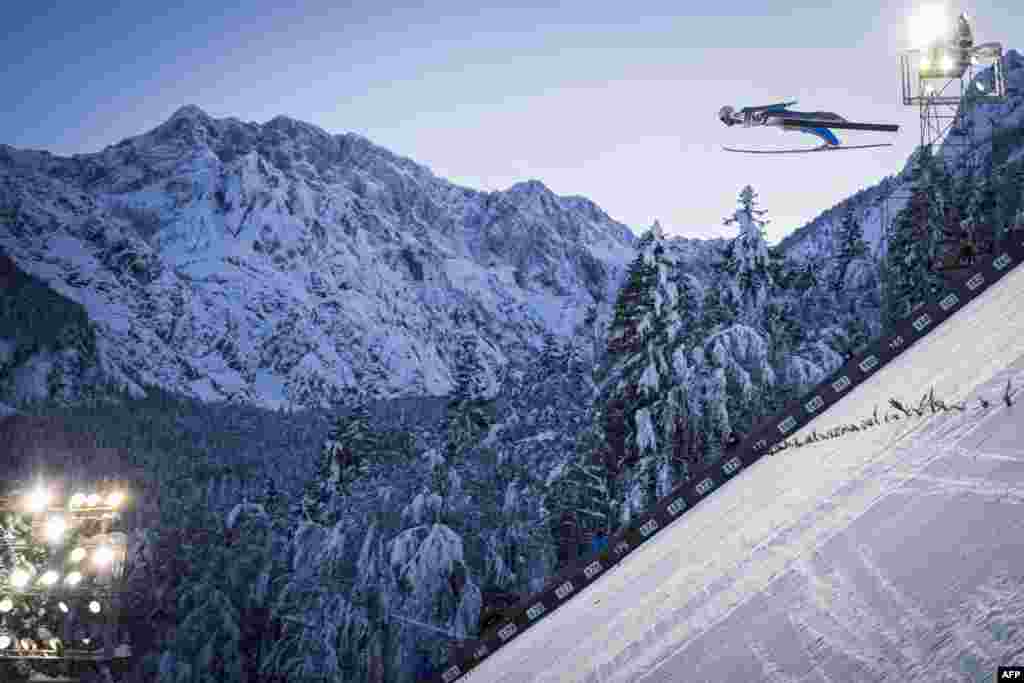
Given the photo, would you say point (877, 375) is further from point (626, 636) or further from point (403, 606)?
point (403, 606)

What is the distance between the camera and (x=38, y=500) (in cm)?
1642

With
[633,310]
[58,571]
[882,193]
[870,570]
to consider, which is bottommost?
[870,570]

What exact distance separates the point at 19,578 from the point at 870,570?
1900 centimetres

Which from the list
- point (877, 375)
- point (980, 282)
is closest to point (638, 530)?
point (877, 375)

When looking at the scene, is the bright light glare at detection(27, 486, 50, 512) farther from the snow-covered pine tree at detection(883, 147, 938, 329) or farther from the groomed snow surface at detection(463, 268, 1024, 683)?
the snow-covered pine tree at detection(883, 147, 938, 329)

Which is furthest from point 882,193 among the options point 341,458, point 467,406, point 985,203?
point 467,406

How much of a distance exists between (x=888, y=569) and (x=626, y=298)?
60.5ft

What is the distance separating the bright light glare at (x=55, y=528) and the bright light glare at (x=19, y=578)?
1.16 metres

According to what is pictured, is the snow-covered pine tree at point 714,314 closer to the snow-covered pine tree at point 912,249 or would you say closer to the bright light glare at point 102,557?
the snow-covered pine tree at point 912,249

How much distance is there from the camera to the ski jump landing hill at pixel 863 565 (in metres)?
1.62

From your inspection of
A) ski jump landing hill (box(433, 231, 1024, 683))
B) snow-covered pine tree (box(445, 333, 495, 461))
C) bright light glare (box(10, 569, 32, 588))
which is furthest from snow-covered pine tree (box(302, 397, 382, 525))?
ski jump landing hill (box(433, 231, 1024, 683))

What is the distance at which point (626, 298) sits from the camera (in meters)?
20.2

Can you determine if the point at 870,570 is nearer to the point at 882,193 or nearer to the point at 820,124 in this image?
the point at 820,124

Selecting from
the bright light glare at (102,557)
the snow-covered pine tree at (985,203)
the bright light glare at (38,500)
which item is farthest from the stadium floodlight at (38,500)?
the snow-covered pine tree at (985,203)
